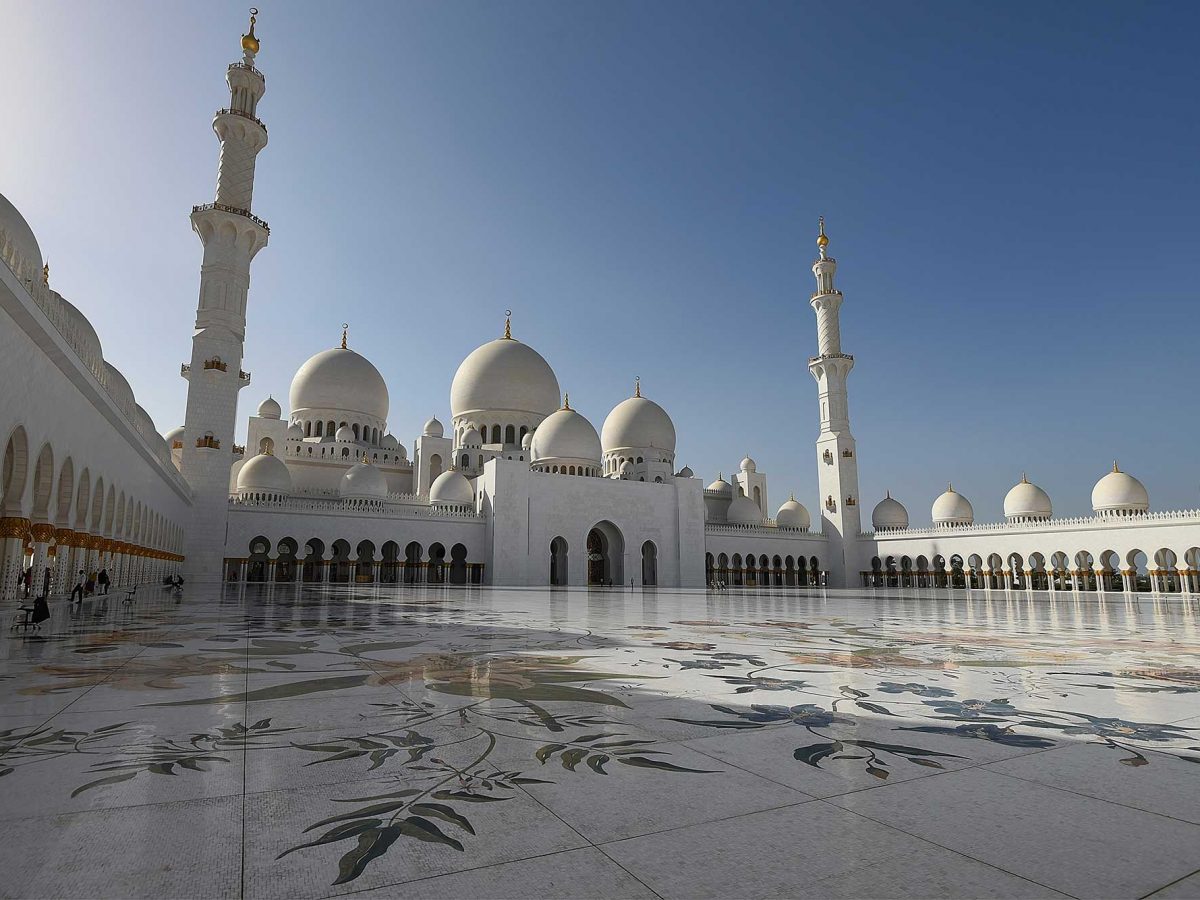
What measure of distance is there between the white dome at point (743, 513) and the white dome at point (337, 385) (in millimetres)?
18086

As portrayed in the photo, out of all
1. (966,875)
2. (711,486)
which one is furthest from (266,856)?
(711,486)

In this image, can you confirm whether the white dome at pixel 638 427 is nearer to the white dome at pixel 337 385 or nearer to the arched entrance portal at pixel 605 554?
the arched entrance portal at pixel 605 554

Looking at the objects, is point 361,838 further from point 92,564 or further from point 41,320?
point 92,564

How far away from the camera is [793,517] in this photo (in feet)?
127

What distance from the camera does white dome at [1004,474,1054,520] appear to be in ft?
105

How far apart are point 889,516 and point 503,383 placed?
66.4 feet

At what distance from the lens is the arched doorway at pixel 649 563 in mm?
29844

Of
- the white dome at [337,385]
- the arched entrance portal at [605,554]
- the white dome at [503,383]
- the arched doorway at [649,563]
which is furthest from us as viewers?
the white dome at [503,383]

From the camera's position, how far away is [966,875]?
4.45 ft

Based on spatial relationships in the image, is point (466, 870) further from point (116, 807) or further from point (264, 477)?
point (264, 477)

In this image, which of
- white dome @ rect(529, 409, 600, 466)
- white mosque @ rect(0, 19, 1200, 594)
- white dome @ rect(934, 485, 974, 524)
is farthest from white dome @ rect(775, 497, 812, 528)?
white dome @ rect(529, 409, 600, 466)

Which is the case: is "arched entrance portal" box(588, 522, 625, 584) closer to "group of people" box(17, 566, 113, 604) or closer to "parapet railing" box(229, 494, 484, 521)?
"parapet railing" box(229, 494, 484, 521)

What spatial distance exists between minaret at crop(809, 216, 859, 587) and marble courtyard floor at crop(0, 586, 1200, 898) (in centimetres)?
3017

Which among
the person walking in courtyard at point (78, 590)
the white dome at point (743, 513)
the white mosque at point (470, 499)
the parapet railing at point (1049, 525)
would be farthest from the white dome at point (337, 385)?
the parapet railing at point (1049, 525)
